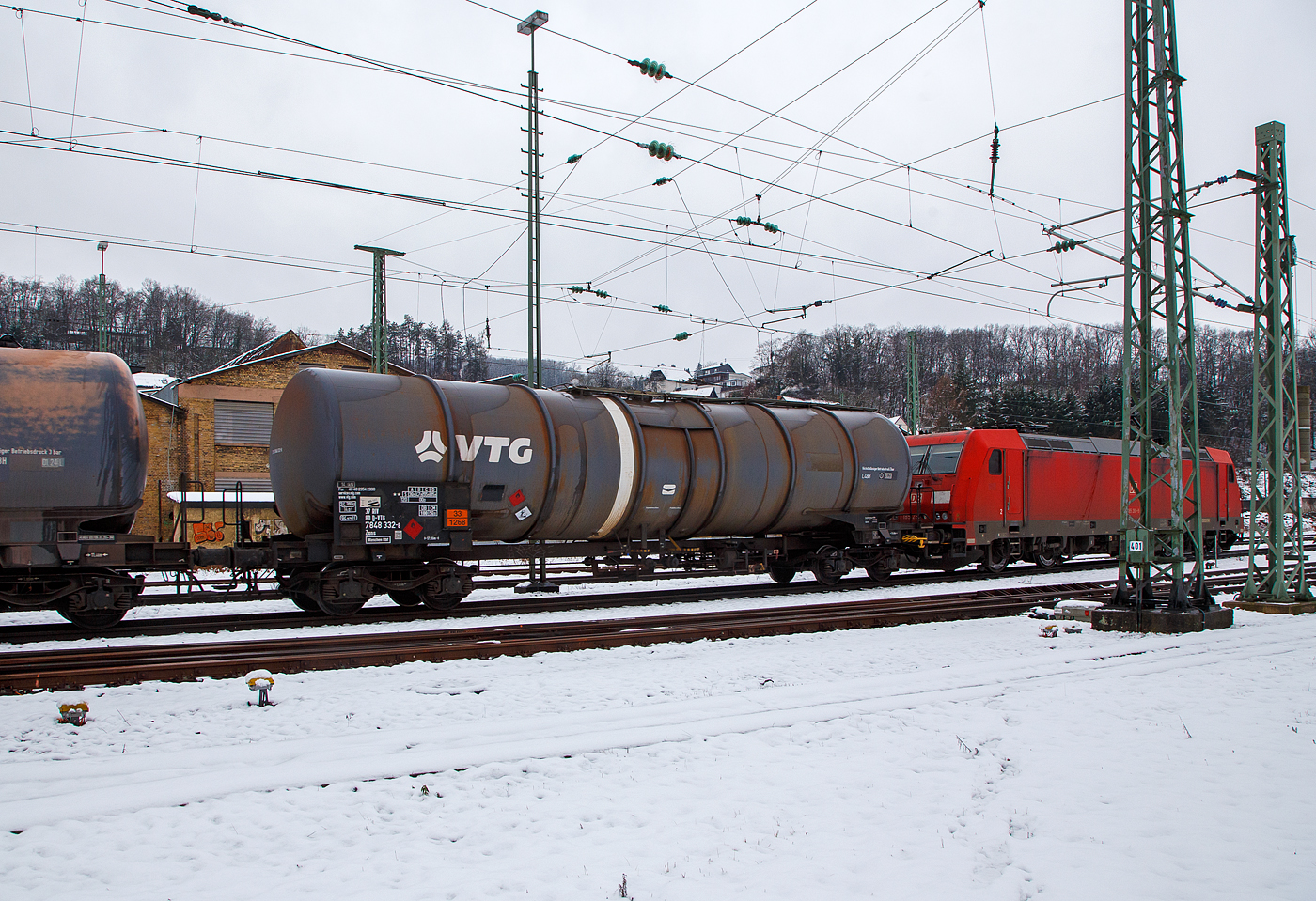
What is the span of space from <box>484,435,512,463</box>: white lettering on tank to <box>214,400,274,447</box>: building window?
2255cm

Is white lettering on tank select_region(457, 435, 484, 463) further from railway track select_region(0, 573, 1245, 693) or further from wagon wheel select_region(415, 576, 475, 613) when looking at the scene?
railway track select_region(0, 573, 1245, 693)

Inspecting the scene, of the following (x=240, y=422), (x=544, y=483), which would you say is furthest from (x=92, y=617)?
(x=240, y=422)

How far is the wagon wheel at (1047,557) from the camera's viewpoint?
21453mm

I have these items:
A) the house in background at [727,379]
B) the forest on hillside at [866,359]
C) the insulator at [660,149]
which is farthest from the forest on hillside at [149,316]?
the insulator at [660,149]

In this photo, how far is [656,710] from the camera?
718 centimetres

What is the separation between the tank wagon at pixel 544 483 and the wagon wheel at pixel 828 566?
39 mm

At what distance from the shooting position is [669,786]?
5508mm

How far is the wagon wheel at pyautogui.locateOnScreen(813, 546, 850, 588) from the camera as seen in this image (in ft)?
55.3

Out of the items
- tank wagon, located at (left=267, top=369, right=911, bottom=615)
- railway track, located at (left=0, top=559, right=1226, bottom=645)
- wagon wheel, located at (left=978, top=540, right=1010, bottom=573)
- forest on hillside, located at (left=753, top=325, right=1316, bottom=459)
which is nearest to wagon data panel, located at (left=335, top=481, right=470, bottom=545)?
tank wagon, located at (left=267, top=369, right=911, bottom=615)

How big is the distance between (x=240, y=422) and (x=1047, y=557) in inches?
1138

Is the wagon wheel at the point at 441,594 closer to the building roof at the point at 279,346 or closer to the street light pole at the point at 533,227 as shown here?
the street light pole at the point at 533,227

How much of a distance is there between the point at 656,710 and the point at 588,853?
264 cm

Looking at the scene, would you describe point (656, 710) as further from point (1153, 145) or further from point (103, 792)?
point (1153, 145)

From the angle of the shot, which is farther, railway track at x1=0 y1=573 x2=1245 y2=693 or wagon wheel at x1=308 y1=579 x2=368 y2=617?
wagon wheel at x1=308 y1=579 x2=368 y2=617
